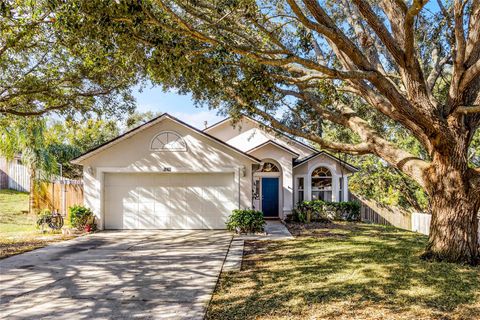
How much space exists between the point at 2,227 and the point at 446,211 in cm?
1646

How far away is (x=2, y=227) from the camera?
47.0 ft

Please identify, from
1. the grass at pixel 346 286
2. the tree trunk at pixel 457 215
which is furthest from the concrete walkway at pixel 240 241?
the tree trunk at pixel 457 215

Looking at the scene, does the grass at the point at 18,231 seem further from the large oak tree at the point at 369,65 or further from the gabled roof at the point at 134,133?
the large oak tree at the point at 369,65

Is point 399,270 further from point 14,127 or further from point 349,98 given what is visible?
point 14,127

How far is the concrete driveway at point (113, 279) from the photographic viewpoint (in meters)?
5.23

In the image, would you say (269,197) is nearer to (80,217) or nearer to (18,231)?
(80,217)

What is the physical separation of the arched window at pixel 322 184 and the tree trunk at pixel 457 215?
1041 cm

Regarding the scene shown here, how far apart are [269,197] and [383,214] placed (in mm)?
6508

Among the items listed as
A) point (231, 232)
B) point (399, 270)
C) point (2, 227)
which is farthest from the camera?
point (2, 227)

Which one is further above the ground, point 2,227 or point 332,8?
point 332,8

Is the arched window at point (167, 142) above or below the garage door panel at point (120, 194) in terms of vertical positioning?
above

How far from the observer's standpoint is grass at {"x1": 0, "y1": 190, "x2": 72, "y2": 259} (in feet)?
34.1

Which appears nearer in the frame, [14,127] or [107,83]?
[107,83]

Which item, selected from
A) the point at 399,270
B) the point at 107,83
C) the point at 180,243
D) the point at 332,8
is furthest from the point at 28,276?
the point at 332,8
